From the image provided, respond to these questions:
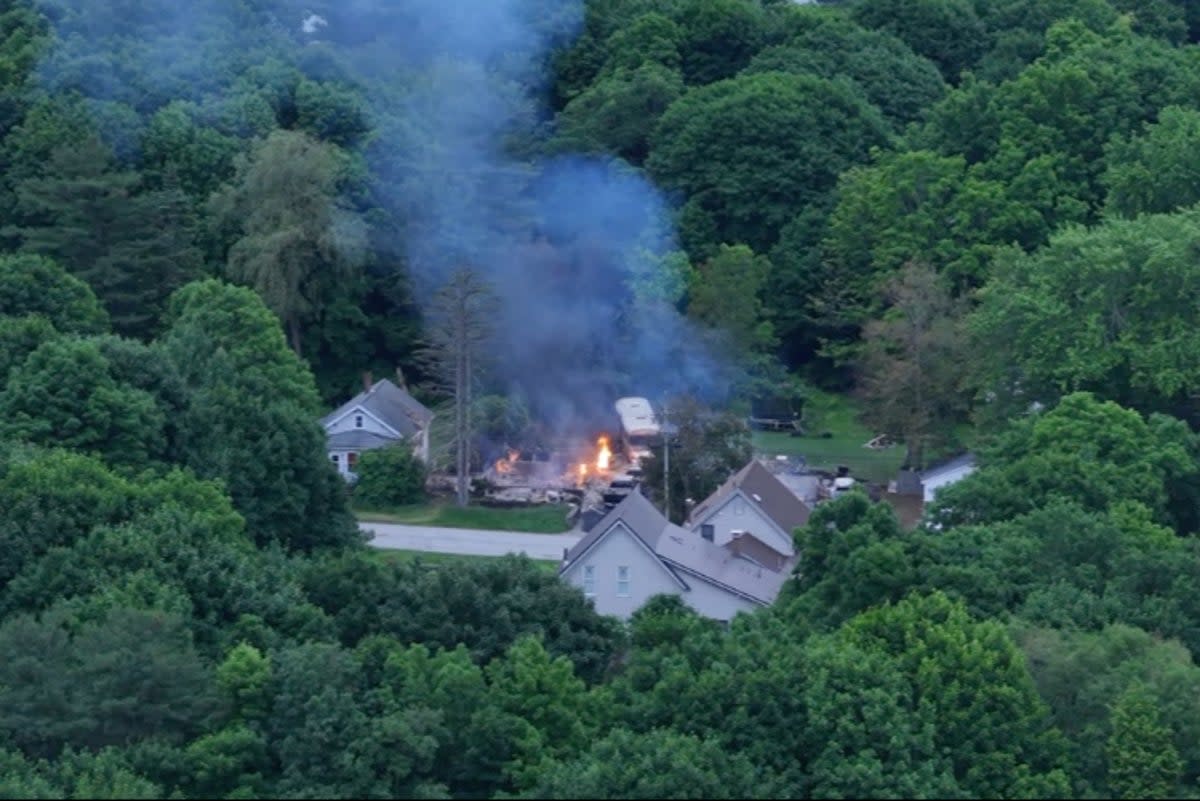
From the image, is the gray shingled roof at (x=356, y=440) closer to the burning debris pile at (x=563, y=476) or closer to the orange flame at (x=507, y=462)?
the orange flame at (x=507, y=462)

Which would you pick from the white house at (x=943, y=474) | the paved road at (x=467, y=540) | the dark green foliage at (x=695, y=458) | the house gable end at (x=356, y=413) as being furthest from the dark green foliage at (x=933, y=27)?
the paved road at (x=467, y=540)

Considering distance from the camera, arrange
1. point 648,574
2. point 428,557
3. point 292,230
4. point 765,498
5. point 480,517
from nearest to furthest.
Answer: point 648,574
point 765,498
point 428,557
point 480,517
point 292,230

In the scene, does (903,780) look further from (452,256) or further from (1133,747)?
(452,256)

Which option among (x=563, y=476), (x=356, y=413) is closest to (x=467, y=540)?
(x=563, y=476)

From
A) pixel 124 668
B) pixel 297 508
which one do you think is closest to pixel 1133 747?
pixel 124 668

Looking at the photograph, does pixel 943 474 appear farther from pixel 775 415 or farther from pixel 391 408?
pixel 391 408

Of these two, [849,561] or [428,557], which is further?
[428,557]

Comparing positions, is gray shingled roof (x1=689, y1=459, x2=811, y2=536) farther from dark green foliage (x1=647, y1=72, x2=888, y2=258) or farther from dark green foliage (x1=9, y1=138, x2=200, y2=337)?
dark green foliage (x1=647, y1=72, x2=888, y2=258)
